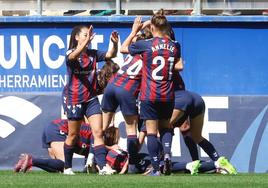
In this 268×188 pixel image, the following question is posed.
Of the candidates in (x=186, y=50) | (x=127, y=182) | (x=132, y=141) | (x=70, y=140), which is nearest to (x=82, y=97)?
(x=70, y=140)

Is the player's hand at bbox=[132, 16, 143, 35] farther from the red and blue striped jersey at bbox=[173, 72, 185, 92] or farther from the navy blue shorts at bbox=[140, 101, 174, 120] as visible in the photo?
the navy blue shorts at bbox=[140, 101, 174, 120]

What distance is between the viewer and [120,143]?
44.7 feet

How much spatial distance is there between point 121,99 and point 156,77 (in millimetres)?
1055

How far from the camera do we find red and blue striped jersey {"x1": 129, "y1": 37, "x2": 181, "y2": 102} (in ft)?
36.4

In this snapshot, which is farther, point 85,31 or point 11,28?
point 11,28

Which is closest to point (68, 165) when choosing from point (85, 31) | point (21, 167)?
point (21, 167)

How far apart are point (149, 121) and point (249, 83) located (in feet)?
16.2

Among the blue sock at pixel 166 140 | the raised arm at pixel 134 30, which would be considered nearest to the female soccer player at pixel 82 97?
the raised arm at pixel 134 30

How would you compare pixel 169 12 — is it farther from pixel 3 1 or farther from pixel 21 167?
pixel 21 167

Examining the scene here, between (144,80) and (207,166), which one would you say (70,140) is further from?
(207,166)

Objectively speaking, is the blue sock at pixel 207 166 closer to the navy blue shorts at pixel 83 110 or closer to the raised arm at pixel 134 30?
the navy blue shorts at pixel 83 110

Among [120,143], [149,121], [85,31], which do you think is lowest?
[120,143]

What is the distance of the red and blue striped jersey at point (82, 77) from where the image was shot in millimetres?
11789

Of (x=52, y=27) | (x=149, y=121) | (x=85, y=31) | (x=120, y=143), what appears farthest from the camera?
(x=52, y=27)
